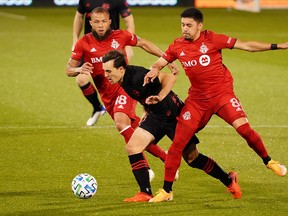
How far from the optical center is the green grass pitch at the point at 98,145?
10.3 meters

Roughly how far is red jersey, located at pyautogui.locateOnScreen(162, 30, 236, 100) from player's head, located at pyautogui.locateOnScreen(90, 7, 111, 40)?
1.30 m

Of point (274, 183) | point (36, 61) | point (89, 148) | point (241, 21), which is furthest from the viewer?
point (241, 21)

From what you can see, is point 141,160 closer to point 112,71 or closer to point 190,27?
point 112,71

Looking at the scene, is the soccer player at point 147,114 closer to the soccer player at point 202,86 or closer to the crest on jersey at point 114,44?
the soccer player at point 202,86

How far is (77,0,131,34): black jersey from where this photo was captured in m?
14.9

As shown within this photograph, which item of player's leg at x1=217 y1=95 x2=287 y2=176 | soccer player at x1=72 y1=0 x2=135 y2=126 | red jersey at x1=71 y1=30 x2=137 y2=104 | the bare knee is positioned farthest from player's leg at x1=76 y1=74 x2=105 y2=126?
player's leg at x1=217 y1=95 x2=287 y2=176

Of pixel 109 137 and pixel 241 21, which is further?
pixel 241 21

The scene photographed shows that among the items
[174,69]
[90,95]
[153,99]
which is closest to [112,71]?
[153,99]

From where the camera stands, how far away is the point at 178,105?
1063 centimetres

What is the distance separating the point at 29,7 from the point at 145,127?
86.5 ft

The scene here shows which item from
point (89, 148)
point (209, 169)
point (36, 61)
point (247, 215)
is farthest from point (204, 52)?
point (36, 61)

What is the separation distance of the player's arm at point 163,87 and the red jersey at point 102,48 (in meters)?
1.68

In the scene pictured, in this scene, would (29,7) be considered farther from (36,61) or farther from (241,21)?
(36,61)

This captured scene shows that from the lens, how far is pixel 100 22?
461 inches
